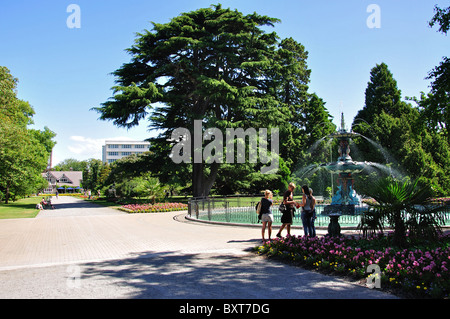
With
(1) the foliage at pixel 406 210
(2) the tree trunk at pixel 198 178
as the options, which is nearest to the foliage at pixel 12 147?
(2) the tree trunk at pixel 198 178

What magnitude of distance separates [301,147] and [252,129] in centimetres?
1926

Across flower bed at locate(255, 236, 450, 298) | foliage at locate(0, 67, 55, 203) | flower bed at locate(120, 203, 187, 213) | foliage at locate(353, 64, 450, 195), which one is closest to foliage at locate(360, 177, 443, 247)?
flower bed at locate(255, 236, 450, 298)

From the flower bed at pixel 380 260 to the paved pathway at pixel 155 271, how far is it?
15.6 inches

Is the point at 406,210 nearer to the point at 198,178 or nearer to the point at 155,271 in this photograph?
the point at 155,271

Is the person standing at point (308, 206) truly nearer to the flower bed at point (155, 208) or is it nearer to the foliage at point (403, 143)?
the flower bed at point (155, 208)

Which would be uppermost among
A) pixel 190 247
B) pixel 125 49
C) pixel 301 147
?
pixel 125 49

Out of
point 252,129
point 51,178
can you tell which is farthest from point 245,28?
point 51,178

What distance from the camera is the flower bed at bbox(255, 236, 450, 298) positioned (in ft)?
18.7

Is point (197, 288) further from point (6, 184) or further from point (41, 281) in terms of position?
point (6, 184)

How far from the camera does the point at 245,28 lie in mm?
31625

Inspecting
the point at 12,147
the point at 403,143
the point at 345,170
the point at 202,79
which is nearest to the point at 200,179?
the point at 202,79

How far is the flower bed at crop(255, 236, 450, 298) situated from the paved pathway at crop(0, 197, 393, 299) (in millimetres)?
395

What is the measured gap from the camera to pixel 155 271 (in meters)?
7.66
